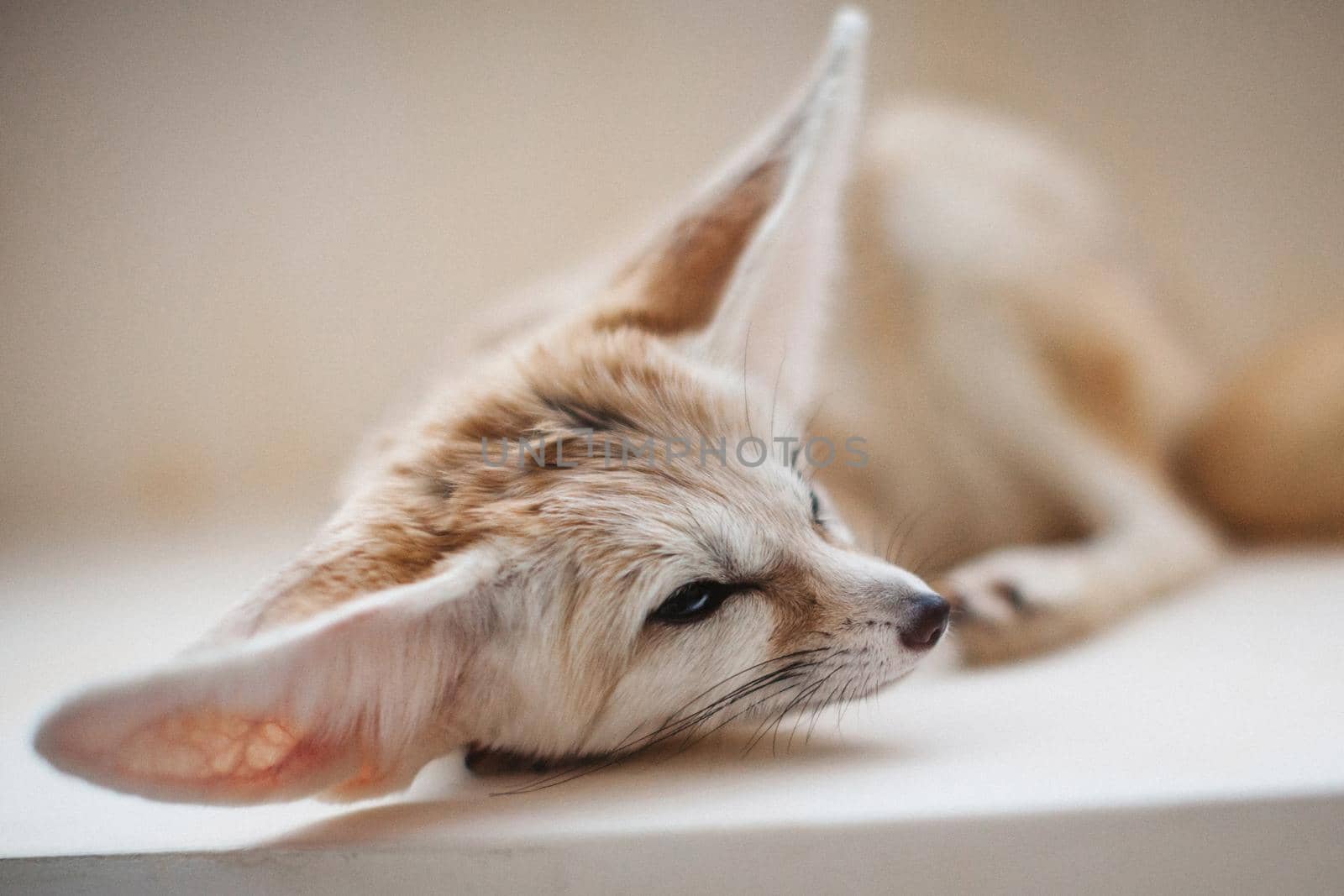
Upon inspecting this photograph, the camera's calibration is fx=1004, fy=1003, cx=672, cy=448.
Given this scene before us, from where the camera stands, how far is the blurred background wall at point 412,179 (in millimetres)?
2049

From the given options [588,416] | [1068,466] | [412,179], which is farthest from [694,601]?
[412,179]

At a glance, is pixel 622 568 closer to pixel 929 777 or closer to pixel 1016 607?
pixel 929 777

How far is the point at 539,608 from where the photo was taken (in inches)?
33.3

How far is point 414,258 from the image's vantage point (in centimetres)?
230

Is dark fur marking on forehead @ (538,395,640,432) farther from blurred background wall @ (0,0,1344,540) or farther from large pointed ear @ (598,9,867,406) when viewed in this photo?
blurred background wall @ (0,0,1344,540)

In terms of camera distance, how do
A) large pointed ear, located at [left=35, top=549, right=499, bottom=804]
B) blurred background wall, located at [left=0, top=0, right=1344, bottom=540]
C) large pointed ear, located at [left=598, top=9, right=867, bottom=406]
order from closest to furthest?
large pointed ear, located at [left=35, top=549, right=499, bottom=804] → large pointed ear, located at [left=598, top=9, right=867, bottom=406] → blurred background wall, located at [left=0, top=0, right=1344, bottom=540]

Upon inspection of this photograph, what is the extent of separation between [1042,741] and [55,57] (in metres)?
2.06

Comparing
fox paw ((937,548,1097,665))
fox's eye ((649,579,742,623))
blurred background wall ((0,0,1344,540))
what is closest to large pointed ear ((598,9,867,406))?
fox's eye ((649,579,742,623))

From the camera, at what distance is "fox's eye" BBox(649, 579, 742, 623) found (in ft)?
2.85

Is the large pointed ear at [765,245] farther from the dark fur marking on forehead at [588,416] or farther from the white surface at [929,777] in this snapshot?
the white surface at [929,777]

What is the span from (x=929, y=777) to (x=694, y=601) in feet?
0.84

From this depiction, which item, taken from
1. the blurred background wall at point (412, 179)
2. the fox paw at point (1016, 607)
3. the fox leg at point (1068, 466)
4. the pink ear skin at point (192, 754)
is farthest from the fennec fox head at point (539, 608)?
the blurred background wall at point (412, 179)

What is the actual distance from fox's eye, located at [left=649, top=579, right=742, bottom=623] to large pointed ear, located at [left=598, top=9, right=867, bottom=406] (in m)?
0.28

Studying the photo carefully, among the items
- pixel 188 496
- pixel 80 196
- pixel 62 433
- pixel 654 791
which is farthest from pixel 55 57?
pixel 654 791
